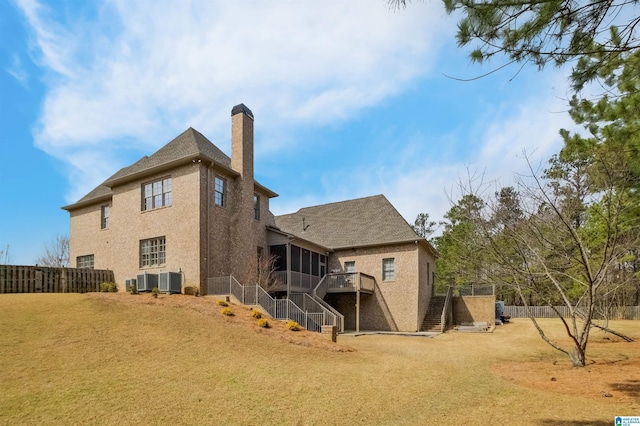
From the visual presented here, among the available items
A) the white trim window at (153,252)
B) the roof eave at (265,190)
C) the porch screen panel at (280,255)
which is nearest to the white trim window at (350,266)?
the porch screen panel at (280,255)

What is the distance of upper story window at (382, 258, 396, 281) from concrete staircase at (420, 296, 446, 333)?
3.37 meters

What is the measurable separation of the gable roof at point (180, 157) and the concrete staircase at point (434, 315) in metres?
12.0

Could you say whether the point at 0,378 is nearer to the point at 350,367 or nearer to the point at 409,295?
the point at 350,367

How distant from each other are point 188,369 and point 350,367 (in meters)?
4.07

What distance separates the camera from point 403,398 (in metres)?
7.79

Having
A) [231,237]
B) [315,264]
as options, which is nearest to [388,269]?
[315,264]

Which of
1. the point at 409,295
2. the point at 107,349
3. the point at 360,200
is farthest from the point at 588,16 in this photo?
the point at 360,200

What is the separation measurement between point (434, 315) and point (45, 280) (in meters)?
20.6

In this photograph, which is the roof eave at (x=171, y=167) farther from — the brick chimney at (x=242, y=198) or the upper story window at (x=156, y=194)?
the brick chimney at (x=242, y=198)

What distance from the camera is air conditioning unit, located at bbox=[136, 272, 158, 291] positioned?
17359 millimetres

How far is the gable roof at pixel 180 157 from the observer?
18578mm

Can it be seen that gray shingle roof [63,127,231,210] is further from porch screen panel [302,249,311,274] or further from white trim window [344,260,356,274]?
white trim window [344,260,356,274]

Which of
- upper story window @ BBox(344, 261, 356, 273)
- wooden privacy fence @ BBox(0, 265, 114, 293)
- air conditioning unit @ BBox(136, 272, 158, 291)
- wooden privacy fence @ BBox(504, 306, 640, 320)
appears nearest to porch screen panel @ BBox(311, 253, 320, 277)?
upper story window @ BBox(344, 261, 356, 273)

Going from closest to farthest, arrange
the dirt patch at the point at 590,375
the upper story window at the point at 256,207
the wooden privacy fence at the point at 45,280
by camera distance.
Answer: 1. the dirt patch at the point at 590,375
2. the wooden privacy fence at the point at 45,280
3. the upper story window at the point at 256,207
